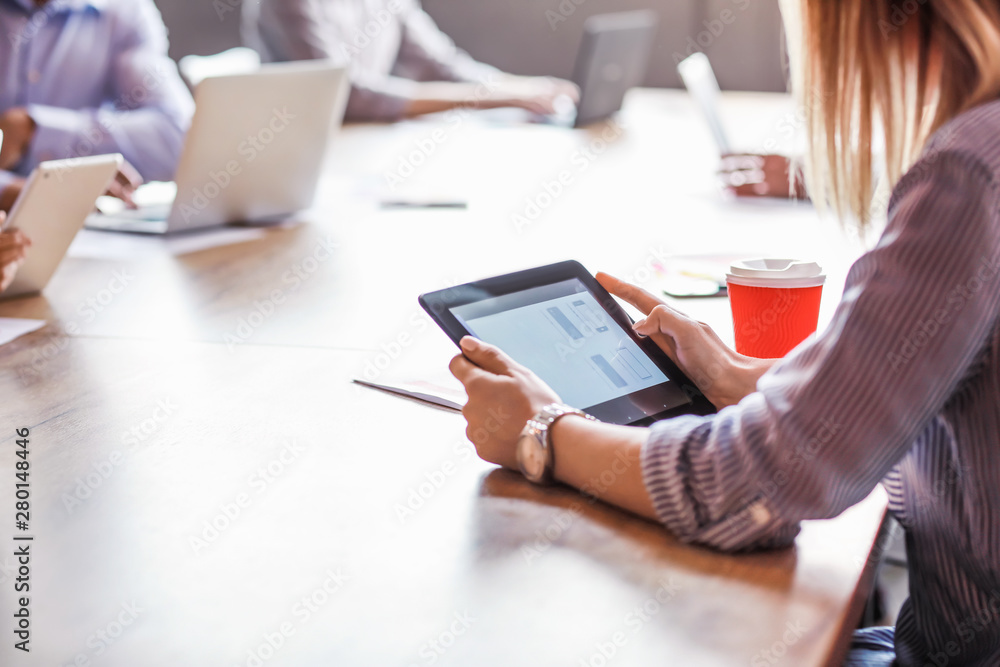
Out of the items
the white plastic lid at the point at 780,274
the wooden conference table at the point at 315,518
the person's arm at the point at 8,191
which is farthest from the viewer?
the person's arm at the point at 8,191

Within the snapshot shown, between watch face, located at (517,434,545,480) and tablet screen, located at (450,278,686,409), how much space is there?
0.25 ft

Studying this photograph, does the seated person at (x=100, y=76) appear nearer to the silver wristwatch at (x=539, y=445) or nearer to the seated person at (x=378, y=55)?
the seated person at (x=378, y=55)

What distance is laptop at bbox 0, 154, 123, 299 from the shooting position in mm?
1338

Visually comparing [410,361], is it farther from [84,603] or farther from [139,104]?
[139,104]

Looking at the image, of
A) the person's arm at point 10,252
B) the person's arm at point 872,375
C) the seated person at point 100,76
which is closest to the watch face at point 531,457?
the person's arm at point 872,375

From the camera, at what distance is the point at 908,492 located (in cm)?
76

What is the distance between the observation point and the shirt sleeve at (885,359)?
593 millimetres

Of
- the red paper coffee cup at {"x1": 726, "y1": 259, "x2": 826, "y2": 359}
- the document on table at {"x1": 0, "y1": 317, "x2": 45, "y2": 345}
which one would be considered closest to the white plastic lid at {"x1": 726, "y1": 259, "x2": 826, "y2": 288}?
the red paper coffee cup at {"x1": 726, "y1": 259, "x2": 826, "y2": 359}

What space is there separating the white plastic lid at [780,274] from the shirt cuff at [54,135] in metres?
1.77

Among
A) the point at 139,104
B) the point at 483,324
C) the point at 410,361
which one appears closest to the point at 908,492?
the point at 483,324

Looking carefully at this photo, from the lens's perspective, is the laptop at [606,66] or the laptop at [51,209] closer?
the laptop at [51,209]

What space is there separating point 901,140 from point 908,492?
278 mm

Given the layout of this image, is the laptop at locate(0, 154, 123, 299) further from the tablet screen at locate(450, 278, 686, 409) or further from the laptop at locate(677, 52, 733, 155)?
the laptop at locate(677, 52, 733, 155)

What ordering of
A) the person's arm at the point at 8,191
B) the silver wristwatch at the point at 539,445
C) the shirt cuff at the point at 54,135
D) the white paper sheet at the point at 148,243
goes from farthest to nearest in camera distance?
the shirt cuff at the point at 54,135
the person's arm at the point at 8,191
the white paper sheet at the point at 148,243
the silver wristwatch at the point at 539,445
